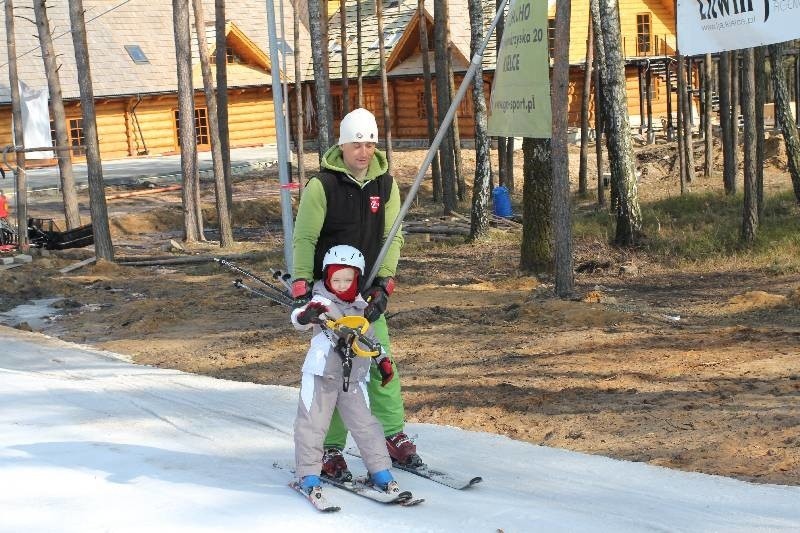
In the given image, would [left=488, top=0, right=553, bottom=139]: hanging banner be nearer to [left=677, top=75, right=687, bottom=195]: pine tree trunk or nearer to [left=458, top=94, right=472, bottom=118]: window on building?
[left=677, top=75, right=687, bottom=195]: pine tree trunk

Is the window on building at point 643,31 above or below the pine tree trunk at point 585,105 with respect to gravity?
above

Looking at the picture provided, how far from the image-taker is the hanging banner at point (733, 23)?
12.1 meters

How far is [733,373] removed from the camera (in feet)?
31.3

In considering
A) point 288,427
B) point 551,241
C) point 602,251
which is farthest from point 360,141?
point 602,251

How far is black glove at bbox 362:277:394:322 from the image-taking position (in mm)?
6195

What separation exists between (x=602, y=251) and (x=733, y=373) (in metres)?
9.75

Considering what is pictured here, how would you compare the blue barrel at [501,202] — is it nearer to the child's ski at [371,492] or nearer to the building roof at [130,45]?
the child's ski at [371,492]

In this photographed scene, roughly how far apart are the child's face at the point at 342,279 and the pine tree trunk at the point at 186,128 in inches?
829

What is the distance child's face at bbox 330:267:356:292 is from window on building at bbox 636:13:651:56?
44509 mm

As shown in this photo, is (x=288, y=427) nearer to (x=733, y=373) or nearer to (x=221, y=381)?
(x=221, y=381)

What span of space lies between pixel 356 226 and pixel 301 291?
54cm

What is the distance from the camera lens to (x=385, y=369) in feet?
20.2

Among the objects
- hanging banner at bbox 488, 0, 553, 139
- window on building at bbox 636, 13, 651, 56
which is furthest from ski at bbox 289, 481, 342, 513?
window on building at bbox 636, 13, 651, 56

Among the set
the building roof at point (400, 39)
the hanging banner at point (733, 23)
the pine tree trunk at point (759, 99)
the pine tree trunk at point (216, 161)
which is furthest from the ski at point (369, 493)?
the building roof at point (400, 39)
